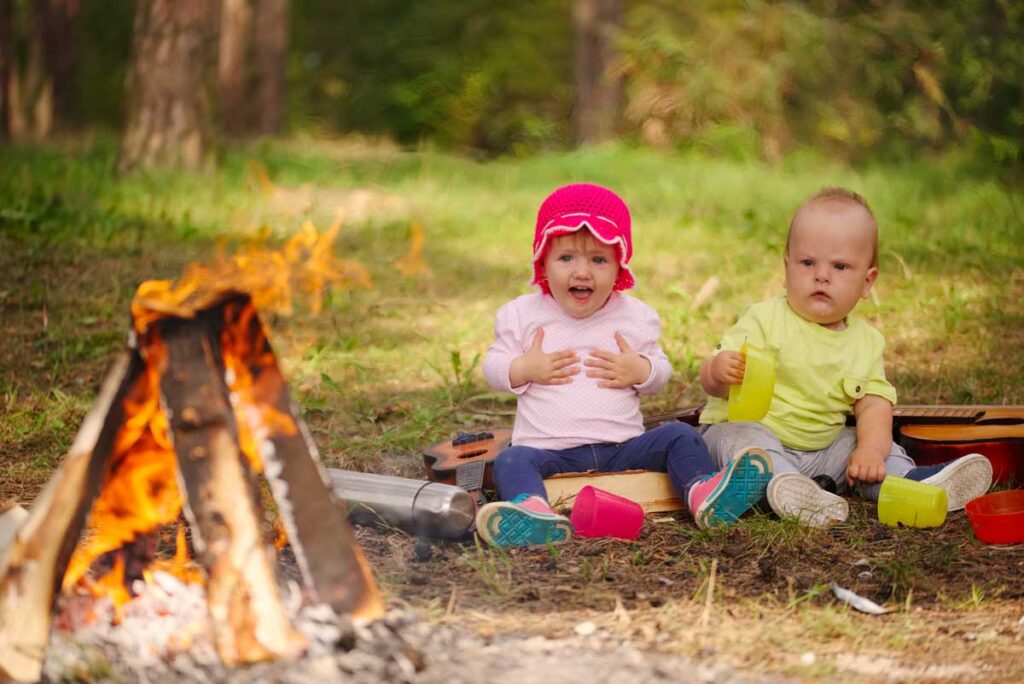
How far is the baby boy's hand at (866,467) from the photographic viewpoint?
12.4ft

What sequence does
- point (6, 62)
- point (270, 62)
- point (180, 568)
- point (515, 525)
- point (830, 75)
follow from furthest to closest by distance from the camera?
point (270, 62) < point (6, 62) < point (830, 75) < point (515, 525) < point (180, 568)

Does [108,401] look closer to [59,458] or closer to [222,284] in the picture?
[222,284]

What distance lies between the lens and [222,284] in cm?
250

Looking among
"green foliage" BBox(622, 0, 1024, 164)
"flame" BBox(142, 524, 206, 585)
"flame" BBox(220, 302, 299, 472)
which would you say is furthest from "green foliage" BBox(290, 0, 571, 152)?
"flame" BBox(220, 302, 299, 472)

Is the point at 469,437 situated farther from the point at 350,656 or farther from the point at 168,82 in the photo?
the point at 168,82

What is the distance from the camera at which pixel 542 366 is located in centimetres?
373

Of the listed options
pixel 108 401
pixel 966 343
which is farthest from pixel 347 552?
pixel 966 343

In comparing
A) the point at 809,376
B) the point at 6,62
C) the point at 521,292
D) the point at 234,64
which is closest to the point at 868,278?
the point at 809,376

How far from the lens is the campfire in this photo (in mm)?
2402

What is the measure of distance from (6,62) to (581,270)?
16.0 meters

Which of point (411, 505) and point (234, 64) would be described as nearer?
point (411, 505)

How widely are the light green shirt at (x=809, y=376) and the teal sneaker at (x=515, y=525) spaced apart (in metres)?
0.89

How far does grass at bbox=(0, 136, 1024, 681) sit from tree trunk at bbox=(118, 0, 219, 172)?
370 mm

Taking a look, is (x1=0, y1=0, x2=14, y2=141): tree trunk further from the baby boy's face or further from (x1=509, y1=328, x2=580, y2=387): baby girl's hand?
the baby boy's face
